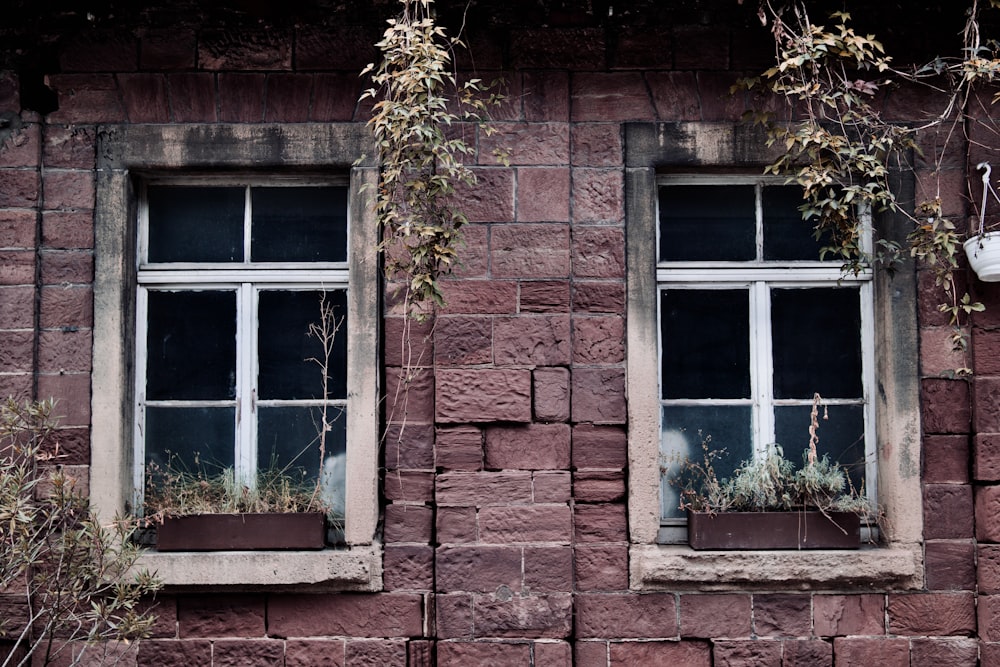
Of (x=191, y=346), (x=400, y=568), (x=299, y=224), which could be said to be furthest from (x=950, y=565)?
(x=191, y=346)

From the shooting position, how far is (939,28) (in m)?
4.32

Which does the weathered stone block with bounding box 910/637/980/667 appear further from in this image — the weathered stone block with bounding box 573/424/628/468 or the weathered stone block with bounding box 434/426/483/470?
the weathered stone block with bounding box 434/426/483/470

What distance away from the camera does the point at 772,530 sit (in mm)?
4156

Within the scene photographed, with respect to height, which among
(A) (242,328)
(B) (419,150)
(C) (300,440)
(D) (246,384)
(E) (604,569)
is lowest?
(E) (604,569)

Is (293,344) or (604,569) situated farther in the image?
(293,344)

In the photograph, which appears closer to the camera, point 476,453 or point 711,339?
point 476,453

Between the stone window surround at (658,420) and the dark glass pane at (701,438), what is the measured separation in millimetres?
224

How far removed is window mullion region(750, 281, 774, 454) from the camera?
4402 mm

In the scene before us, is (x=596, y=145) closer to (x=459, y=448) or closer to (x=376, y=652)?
(x=459, y=448)

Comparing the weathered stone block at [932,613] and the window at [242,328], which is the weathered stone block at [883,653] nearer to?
the weathered stone block at [932,613]

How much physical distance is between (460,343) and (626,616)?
56.3 inches

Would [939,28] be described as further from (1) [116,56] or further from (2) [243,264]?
(1) [116,56]

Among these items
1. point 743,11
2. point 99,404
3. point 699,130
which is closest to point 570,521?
point 699,130

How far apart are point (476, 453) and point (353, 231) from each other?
3.86 feet
